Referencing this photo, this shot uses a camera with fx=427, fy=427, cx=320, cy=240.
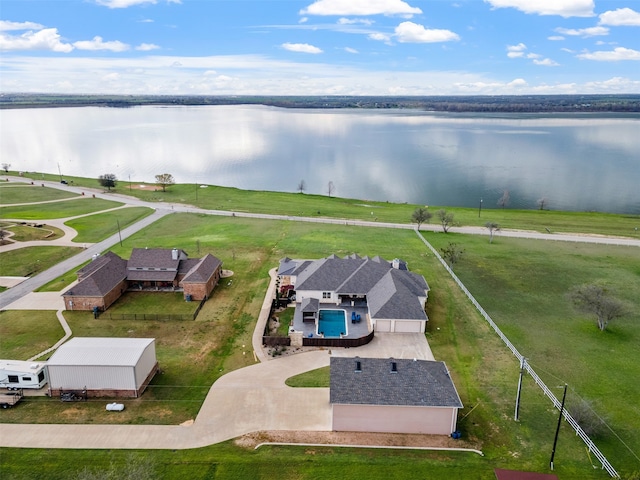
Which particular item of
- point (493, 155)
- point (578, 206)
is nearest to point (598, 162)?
point (493, 155)

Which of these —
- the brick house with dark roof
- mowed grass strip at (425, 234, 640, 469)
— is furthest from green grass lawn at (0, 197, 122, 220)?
the brick house with dark roof

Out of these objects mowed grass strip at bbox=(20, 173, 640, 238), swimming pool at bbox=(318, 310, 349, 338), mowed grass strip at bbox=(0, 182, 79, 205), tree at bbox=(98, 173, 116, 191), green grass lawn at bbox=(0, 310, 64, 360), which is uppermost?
tree at bbox=(98, 173, 116, 191)

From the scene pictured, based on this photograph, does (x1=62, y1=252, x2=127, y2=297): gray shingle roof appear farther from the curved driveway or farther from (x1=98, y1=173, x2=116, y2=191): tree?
(x1=98, y1=173, x2=116, y2=191): tree

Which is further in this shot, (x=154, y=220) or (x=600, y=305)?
(x=154, y=220)

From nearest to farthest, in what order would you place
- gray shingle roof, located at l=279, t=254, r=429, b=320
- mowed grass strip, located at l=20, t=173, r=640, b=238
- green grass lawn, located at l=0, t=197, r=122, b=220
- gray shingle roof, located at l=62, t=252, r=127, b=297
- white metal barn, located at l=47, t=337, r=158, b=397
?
white metal barn, located at l=47, t=337, r=158, b=397, gray shingle roof, located at l=279, t=254, r=429, b=320, gray shingle roof, located at l=62, t=252, r=127, b=297, green grass lawn, located at l=0, t=197, r=122, b=220, mowed grass strip, located at l=20, t=173, r=640, b=238

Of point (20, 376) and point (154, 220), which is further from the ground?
point (154, 220)

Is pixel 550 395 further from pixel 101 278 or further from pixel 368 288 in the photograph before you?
pixel 101 278

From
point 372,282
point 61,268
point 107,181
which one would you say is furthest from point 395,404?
point 107,181
